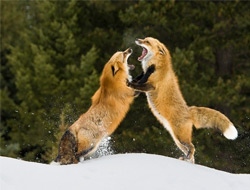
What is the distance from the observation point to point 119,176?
19.1 ft

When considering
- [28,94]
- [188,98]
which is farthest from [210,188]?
[28,94]

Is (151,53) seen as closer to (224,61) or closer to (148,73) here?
(148,73)

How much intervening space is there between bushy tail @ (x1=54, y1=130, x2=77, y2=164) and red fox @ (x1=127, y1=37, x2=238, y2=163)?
99 centimetres

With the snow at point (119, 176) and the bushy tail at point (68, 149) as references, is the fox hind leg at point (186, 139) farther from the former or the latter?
the bushy tail at point (68, 149)

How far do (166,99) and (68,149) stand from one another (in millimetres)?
1401

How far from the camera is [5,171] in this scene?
567 centimetres

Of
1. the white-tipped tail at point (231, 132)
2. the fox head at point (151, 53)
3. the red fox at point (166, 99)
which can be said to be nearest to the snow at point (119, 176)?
the red fox at point (166, 99)

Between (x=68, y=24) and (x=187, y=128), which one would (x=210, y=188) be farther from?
(x=68, y=24)

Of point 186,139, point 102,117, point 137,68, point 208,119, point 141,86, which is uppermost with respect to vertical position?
point 141,86

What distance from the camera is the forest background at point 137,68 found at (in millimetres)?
14211

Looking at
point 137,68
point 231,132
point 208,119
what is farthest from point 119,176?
point 137,68

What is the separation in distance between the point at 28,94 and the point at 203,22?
6.52 m

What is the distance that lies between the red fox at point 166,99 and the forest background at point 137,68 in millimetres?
5403

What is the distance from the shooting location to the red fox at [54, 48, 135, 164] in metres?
6.46
